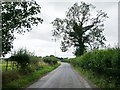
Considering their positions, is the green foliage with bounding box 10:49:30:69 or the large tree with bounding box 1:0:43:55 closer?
the large tree with bounding box 1:0:43:55

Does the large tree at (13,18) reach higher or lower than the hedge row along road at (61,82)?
higher

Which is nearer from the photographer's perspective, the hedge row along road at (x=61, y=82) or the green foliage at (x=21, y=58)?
the hedge row along road at (x=61, y=82)

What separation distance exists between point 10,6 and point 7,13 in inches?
25.9

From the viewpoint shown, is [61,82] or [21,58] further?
→ [21,58]

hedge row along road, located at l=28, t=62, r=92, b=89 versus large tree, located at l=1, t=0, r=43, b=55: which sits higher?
large tree, located at l=1, t=0, r=43, b=55

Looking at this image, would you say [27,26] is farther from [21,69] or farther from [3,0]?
[21,69]

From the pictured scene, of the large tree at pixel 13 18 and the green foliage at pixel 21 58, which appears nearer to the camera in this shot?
the large tree at pixel 13 18

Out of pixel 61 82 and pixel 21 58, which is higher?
pixel 21 58

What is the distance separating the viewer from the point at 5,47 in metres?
24.7

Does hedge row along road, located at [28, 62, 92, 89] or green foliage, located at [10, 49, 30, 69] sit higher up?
green foliage, located at [10, 49, 30, 69]

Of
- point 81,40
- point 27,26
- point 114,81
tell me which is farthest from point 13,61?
point 81,40

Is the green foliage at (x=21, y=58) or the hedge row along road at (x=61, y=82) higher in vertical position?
the green foliage at (x=21, y=58)

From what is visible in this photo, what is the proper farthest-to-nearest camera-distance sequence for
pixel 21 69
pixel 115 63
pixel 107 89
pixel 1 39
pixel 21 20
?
pixel 21 69 → pixel 21 20 → pixel 1 39 → pixel 115 63 → pixel 107 89

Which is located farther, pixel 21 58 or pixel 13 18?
pixel 21 58
